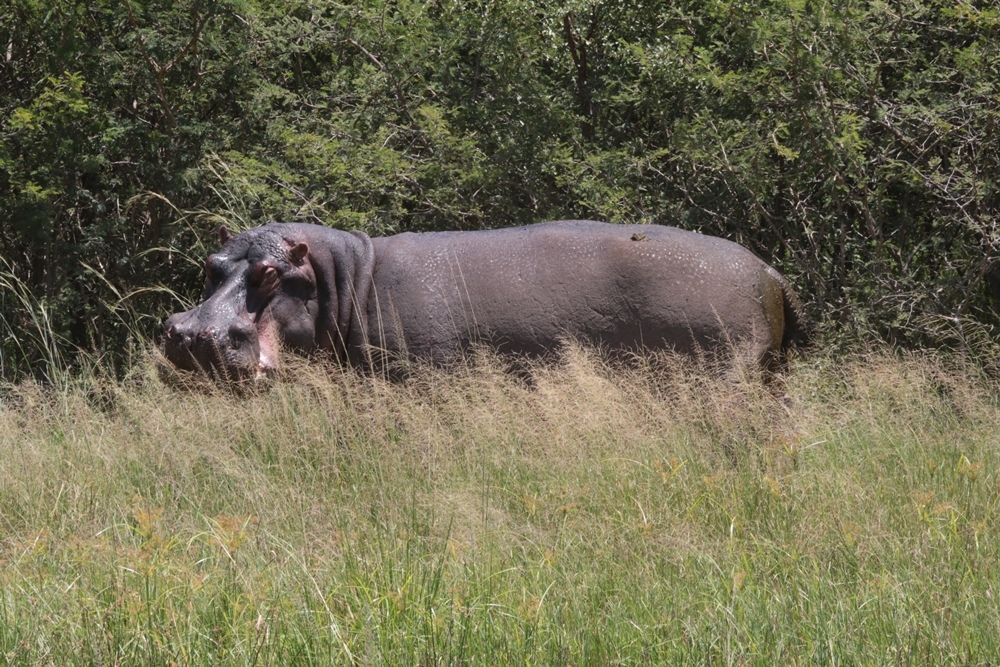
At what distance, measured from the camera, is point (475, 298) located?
570 cm

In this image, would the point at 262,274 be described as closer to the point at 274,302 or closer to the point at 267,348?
the point at 274,302

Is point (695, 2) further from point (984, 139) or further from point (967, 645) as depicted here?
point (967, 645)

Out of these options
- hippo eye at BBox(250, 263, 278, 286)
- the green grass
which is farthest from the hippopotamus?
the green grass

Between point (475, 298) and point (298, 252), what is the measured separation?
79 cm

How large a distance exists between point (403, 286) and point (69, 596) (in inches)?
97.4

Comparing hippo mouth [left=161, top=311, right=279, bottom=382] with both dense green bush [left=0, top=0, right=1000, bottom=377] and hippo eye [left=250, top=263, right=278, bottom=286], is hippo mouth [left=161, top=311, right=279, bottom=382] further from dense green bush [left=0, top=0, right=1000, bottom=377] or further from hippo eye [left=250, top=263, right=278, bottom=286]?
dense green bush [left=0, top=0, right=1000, bottom=377]

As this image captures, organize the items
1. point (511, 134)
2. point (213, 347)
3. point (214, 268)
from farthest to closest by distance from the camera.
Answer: point (511, 134) → point (214, 268) → point (213, 347)

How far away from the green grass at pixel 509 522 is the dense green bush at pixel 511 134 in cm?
219

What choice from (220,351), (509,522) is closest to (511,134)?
(220,351)

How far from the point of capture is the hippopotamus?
5551 mm

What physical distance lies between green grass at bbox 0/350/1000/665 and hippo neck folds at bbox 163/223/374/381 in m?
0.19

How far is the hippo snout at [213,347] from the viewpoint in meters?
5.43

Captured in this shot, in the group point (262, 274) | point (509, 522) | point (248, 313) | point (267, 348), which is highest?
point (262, 274)

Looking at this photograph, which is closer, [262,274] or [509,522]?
[509,522]
